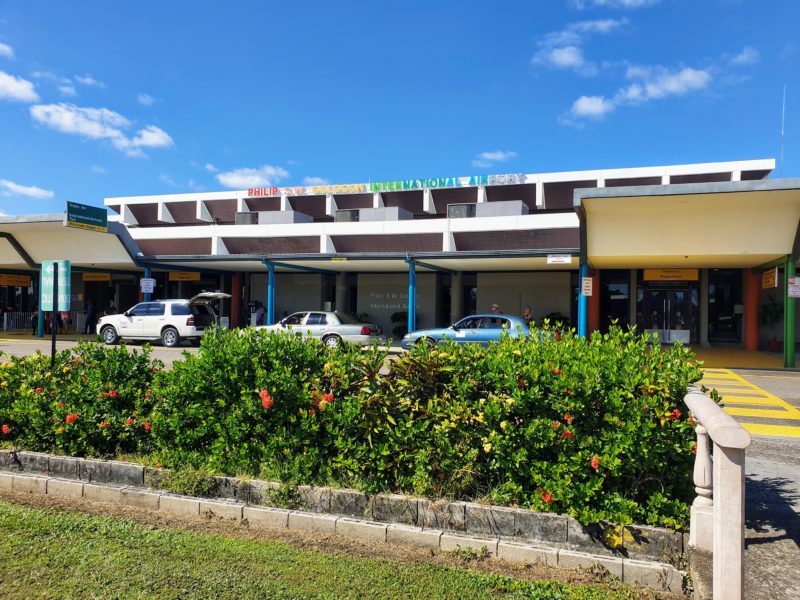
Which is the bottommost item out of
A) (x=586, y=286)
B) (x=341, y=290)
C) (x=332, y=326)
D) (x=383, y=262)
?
(x=332, y=326)

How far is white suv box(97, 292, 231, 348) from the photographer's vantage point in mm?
21297

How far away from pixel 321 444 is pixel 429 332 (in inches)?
528

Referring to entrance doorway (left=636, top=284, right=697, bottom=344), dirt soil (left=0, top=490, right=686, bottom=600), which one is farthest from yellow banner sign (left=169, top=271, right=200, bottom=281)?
dirt soil (left=0, top=490, right=686, bottom=600)

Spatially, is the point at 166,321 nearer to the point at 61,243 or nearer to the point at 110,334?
the point at 110,334

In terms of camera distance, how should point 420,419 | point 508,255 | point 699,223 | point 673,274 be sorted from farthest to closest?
point 673,274 → point 508,255 → point 699,223 → point 420,419

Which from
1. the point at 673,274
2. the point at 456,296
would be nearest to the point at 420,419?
the point at 673,274

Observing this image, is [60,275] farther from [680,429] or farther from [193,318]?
[193,318]

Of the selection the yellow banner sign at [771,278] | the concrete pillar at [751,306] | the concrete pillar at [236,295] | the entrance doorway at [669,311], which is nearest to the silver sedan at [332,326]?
the concrete pillar at [236,295]

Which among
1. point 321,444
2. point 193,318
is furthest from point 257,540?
point 193,318

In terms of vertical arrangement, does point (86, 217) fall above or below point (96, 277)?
above

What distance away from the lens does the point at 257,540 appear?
154 inches

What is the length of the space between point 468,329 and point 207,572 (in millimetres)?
15247

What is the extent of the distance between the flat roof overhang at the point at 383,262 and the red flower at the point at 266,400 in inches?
651

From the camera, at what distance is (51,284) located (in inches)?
301
